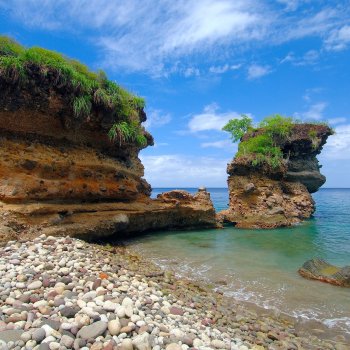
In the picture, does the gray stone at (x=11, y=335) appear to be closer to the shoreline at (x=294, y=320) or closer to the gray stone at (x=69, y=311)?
the gray stone at (x=69, y=311)

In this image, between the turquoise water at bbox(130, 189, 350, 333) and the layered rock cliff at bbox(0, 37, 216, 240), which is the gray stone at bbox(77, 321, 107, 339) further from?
the layered rock cliff at bbox(0, 37, 216, 240)

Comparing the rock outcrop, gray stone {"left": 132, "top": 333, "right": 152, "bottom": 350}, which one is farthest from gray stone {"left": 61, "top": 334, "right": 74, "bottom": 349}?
the rock outcrop

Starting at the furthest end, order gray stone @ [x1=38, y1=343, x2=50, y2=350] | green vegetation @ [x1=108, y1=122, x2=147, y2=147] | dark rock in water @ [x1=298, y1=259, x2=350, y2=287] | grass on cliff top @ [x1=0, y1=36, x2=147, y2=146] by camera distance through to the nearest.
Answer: green vegetation @ [x1=108, y1=122, x2=147, y2=147]
grass on cliff top @ [x1=0, y1=36, x2=147, y2=146]
dark rock in water @ [x1=298, y1=259, x2=350, y2=287]
gray stone @ [x1=38, y1=343, x2=50, y2=350]

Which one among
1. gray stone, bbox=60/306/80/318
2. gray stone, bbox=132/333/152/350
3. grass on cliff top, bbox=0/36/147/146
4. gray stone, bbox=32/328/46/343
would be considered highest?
grass on cliff top, bbox=0/36/147/146

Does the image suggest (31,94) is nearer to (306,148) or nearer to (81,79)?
(81,79)

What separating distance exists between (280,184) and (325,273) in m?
19.9

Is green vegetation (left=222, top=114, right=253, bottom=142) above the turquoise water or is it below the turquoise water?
above

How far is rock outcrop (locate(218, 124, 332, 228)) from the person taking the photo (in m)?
26.0

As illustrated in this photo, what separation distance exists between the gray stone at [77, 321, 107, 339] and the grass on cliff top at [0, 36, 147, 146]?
9818 millimetres

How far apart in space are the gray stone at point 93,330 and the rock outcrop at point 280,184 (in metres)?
20.9

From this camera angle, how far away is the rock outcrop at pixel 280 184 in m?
26.0

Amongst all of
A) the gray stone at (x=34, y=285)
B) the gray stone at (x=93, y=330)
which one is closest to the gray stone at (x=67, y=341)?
the gray stone at (x=93, y=330)

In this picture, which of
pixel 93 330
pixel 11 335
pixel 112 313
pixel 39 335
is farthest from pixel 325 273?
pixel 11 335

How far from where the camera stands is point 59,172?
12.8 m
